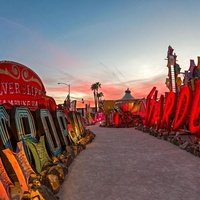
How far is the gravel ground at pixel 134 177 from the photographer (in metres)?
9.34

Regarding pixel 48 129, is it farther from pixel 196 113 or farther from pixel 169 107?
pixel 169 107

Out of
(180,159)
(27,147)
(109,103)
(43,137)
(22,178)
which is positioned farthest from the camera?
(109,103)

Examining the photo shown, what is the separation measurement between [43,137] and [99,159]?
3750mm

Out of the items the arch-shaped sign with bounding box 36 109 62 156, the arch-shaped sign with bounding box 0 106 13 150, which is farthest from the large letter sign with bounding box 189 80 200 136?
the arch-shaped sign with bounding box 0 106 13 150

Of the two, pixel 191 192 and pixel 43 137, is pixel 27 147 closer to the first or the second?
pixel 43 137

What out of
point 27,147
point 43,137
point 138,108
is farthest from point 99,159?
point 138,108

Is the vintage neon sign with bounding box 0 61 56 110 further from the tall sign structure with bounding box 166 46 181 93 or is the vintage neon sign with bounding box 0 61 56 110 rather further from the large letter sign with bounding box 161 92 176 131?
the tall sign structure with bounding box 166 46 181 93

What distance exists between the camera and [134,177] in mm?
11523

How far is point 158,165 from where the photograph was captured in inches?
539

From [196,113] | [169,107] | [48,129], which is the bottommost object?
[48,129]

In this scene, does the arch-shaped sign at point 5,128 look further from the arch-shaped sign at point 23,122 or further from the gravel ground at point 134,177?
the gravel ground at point 134,177

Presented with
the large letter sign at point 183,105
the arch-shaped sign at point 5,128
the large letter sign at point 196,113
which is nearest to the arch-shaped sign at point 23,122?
the arch-shaped sign at point 5,128

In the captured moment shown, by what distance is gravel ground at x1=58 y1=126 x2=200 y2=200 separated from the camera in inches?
368

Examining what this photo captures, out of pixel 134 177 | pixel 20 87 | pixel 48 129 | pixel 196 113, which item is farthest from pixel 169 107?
pixel 134 177
